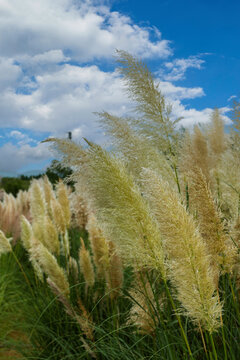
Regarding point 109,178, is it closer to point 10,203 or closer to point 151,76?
point 151,76

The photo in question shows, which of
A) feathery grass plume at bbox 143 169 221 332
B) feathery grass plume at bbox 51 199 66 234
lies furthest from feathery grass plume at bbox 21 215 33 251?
feathery grass plume at bbox 143 169 221 332

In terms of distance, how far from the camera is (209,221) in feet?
5.14

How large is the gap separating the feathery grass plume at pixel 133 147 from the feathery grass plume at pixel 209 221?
581 millimetres

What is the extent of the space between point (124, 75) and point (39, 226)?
6.97 feet

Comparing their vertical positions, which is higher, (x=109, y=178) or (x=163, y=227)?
(x=109, y=178)

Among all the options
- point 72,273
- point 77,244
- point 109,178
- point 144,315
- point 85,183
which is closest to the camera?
point 109,178

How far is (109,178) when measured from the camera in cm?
149

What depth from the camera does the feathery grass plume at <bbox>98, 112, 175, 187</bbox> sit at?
2158 mm

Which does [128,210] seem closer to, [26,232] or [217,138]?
[26,232]

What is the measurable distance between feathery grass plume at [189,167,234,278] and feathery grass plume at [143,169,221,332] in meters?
0.26

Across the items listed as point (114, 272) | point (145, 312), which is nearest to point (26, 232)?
point (114, 272)

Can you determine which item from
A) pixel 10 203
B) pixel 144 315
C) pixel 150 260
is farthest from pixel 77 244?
pixel 150 260

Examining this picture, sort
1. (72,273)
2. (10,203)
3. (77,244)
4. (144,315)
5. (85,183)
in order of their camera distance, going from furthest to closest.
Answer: (10,203)
(77,244)
(72,273)
(144,315)
(85,183)

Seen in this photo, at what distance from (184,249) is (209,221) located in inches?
13.5
